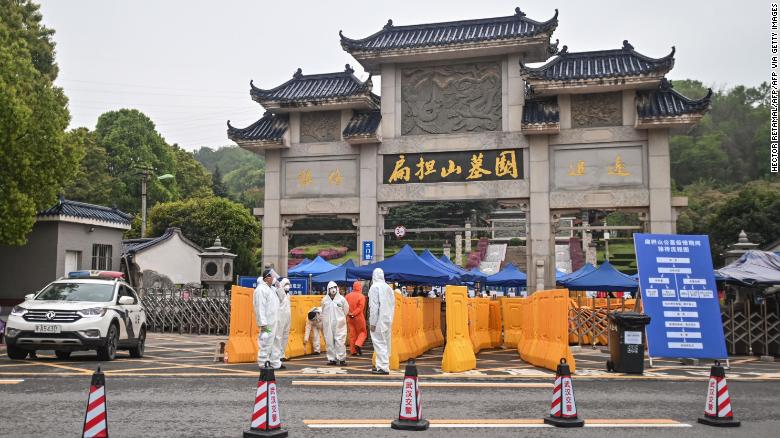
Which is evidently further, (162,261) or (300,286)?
(162,261)

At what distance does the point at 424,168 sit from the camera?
2258 cm

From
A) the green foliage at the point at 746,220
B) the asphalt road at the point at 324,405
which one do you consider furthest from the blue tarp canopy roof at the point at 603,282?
the green foliage at the point at 746,220

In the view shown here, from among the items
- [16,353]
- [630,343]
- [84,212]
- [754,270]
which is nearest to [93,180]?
[84,212]

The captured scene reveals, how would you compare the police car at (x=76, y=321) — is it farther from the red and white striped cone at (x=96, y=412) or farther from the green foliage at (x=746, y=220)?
the green foliage at (x=746, y=220)

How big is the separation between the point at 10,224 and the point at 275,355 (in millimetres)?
10685

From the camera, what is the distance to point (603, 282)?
885 inches

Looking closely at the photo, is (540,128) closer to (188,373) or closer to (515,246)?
(188,373)

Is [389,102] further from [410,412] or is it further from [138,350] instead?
[410,412]

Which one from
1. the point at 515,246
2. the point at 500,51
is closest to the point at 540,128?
the point at 500,51

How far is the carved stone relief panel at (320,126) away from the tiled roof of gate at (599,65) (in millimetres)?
6410

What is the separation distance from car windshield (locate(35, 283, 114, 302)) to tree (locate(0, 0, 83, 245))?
596 cm

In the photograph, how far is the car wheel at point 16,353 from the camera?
556 inches

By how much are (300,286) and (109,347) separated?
1212cm

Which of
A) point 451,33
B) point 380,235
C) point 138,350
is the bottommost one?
point 138,350
